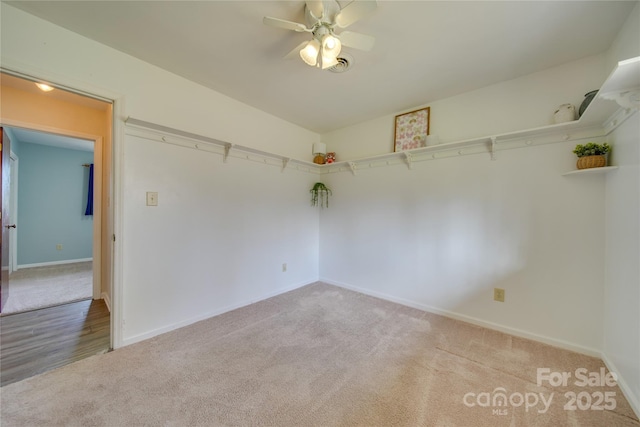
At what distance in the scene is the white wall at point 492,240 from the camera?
6.17 ft

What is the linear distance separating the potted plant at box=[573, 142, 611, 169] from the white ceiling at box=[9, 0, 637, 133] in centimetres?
79

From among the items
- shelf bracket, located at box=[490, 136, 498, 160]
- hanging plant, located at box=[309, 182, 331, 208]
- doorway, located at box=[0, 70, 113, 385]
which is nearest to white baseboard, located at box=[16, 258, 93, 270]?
doorway, located at box=[0, 70, 113, 385]

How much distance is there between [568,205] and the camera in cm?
192

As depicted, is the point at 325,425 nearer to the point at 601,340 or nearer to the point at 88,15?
the point at 601,340

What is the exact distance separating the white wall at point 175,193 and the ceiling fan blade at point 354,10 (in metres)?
1.76

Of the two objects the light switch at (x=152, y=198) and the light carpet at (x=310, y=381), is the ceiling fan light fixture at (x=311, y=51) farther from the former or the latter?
the light carpet at (x=310, y=381)

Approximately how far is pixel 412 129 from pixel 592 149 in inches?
61.0

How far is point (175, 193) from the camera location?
221 cm

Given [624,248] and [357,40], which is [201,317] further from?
[624,248]

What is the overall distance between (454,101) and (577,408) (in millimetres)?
2727

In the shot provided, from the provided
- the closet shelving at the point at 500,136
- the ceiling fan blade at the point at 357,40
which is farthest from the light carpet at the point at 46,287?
the ceiling fan blade at the point at 357,40

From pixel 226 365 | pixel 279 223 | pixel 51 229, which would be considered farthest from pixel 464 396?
pixel 51 229

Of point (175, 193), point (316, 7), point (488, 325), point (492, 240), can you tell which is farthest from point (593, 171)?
point (175, 193)

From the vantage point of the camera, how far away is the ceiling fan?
4.31 ft
